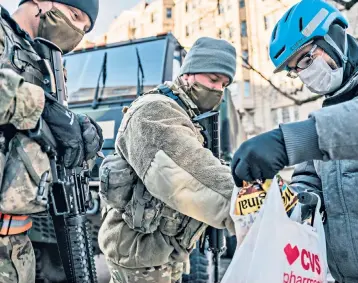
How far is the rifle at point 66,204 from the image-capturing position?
1782 mm

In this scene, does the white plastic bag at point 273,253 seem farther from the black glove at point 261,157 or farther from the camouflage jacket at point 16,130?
the camouflage jacket at point 16,130

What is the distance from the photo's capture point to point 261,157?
0.99m

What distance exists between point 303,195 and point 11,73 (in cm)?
128

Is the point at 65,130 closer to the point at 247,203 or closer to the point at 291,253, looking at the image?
the point at 247,203

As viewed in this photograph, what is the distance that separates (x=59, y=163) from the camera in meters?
1.86

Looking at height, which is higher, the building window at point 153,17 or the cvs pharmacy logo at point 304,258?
the building window at point 153,17

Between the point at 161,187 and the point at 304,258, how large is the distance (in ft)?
2.01

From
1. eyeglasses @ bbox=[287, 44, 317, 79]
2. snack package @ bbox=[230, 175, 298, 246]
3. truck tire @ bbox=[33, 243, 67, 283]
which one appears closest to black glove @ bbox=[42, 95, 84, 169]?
snack package @ bbox=[230, 175, 298, 246]

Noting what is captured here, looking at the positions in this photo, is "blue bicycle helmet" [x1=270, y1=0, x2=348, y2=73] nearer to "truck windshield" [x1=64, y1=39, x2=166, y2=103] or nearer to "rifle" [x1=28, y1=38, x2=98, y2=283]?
"rifle" [x1=28, y1=38, x2=98, y2=283]

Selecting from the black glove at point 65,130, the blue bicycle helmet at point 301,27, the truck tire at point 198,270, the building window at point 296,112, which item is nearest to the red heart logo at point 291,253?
the blue bicycle helmet at point 301,27

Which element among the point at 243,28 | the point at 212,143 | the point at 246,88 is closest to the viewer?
the point at 212,143

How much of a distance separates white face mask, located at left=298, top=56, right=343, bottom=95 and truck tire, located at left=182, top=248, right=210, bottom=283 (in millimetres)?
2210

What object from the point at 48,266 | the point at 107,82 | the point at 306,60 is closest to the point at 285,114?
the point at 107,82

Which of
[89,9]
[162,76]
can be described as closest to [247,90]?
[162,76]
